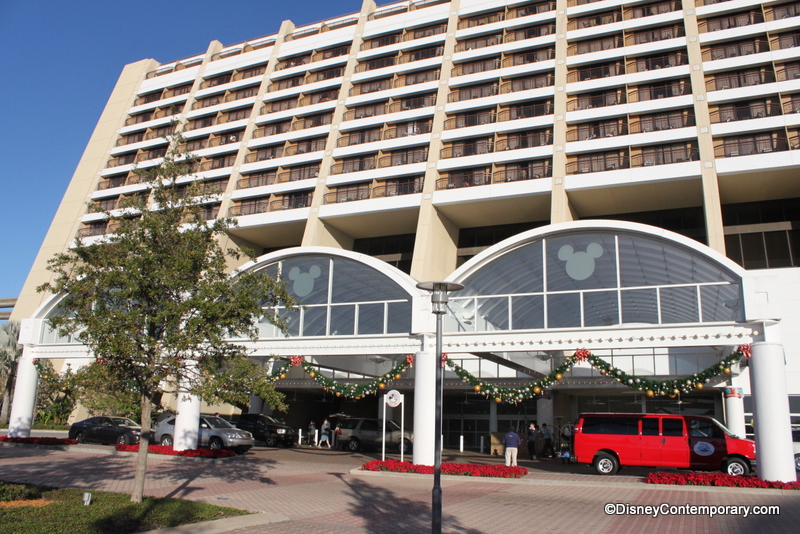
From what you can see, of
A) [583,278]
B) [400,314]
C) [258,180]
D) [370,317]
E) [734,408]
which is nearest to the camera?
[583,278]

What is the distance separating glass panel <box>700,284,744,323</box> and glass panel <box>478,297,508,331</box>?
615cm

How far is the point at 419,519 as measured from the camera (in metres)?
11.2

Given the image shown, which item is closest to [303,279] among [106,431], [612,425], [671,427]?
[612,425]

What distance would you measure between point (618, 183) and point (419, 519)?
2965 centimetres

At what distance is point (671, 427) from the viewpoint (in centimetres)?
1805

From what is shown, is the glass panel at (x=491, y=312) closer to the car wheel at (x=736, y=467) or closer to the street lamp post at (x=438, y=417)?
the car wheel at (x=736, y=467)

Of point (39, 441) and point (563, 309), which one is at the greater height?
point (563, 309)

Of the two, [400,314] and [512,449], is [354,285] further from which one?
[512,449]

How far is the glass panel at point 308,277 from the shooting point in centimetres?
2131

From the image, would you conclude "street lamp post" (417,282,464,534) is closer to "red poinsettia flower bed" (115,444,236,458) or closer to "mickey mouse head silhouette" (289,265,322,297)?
"mickey mouse head silhouette" (289,265,322,297)

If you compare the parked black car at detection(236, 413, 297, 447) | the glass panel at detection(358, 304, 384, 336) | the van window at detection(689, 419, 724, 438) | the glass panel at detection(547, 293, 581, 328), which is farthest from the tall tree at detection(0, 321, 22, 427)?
the van window at detection(689, 419, 724, 438)

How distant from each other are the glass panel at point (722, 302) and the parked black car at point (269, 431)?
772 inches

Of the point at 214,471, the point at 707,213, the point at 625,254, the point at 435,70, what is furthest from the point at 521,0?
the point at 214,471

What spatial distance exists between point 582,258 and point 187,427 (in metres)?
14.4
